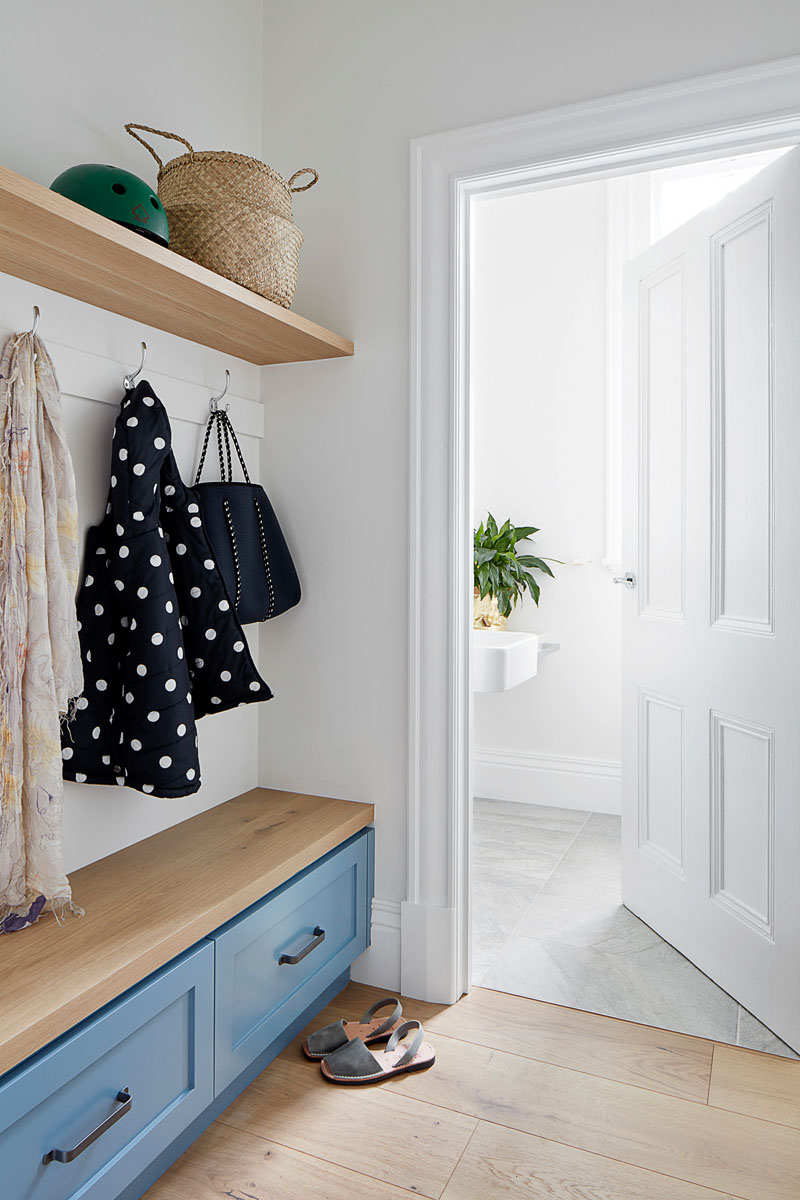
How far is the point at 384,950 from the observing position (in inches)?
78.2

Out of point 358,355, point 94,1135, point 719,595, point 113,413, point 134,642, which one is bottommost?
point 94,1135

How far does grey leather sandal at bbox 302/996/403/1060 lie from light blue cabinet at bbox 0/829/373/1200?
58 mm

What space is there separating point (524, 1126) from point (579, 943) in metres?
0.78

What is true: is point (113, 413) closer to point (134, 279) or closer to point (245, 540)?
point (134, 279)

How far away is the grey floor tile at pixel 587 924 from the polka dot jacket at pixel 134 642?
127cm

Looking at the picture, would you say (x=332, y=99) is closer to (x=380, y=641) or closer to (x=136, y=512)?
(x=136, y=512)

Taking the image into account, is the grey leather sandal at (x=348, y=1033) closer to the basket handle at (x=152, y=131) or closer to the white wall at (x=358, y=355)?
the white wall at (x=358, y=355)

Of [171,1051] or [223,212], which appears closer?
[171,1051]

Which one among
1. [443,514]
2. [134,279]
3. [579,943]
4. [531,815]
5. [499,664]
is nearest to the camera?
[134,279]

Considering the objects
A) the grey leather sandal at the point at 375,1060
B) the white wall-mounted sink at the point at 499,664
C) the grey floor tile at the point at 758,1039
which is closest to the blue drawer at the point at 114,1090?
the grey leather sandal at the point at 375,1060

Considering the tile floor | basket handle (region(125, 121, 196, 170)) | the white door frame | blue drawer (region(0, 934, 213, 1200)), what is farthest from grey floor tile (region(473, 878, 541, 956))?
basket handle (region(125, 121, 196, 170))

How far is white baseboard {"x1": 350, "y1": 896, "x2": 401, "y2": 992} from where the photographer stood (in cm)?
197

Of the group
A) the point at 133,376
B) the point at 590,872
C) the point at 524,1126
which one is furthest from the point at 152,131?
the point at 590,872

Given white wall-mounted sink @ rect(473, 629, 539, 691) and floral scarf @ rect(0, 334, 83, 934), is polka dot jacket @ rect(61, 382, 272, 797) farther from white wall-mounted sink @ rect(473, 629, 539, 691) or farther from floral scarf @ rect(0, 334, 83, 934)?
white wall-mounted sink @ rect(473, 629, 539, 691)
